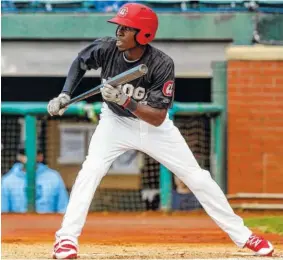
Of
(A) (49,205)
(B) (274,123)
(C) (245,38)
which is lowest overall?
(A) (49,205)

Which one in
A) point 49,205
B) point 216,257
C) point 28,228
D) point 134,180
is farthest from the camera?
point 134,180

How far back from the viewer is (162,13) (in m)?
18.2

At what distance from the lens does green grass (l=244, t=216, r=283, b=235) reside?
12022mm

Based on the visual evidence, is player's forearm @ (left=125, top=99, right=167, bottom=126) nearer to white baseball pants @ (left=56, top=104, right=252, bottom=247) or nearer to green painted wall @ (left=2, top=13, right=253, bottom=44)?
white baseball pants @ (left=56, top=104, right=252, bottom=247)

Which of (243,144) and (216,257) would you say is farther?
(243,144)

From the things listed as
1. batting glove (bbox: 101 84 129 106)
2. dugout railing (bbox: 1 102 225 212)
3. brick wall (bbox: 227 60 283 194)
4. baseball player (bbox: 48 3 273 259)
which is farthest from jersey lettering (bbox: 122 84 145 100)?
brick wall (bbox: 227 60 283 194)

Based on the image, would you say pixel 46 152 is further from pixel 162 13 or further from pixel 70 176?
pixel 162 13

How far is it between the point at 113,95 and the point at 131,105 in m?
0.17

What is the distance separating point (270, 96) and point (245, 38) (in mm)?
1807

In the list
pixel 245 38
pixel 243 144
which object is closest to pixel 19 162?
pixel 243 144

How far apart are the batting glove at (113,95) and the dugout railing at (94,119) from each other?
850 centimetres

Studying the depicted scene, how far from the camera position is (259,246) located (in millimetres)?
8078

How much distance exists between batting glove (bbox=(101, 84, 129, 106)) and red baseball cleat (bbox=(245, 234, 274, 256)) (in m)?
1.41

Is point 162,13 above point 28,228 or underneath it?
above
